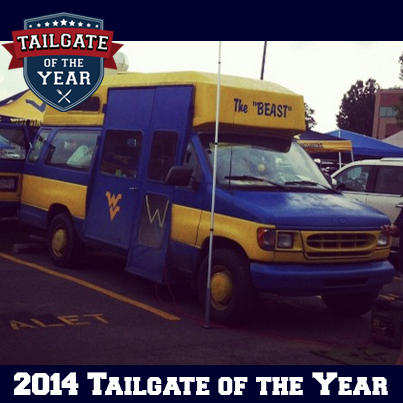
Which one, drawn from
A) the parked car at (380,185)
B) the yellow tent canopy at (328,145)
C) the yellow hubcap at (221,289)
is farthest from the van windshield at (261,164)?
the yellow tent canopy at (328,145)

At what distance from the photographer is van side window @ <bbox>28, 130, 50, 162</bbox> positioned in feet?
38.5

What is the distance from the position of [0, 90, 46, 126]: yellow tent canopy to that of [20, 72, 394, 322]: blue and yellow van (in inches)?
367

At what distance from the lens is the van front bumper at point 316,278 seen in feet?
23.9

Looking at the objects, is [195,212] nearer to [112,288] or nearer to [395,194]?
[112,288]

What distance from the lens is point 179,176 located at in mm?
7922

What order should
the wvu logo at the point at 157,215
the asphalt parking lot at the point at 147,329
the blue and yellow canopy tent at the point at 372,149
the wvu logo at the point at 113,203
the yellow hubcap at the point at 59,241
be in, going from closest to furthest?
the asphalt parking lot at the point at 147,329
the wvu logo at the point at 157,215
the wvu logo at the point at 113,203
the yellow hubcap at the point at 59,241
the blue and yellow canopy tent at the point at 372,149

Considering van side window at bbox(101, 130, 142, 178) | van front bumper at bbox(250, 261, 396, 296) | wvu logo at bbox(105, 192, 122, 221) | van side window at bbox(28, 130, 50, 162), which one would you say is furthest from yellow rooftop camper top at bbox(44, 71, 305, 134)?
van side window at bbox(28, 130, 50, 162)

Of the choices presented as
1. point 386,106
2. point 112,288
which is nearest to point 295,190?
point 112,288

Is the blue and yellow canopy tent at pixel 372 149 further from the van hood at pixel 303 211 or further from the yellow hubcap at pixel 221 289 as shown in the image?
the yellow hubcap at pixel 221 289

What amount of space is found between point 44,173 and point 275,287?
526 centimetres

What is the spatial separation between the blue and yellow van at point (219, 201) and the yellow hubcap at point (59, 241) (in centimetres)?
7

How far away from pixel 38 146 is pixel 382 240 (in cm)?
589

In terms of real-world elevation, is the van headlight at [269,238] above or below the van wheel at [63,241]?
above

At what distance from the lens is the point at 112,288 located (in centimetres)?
944
